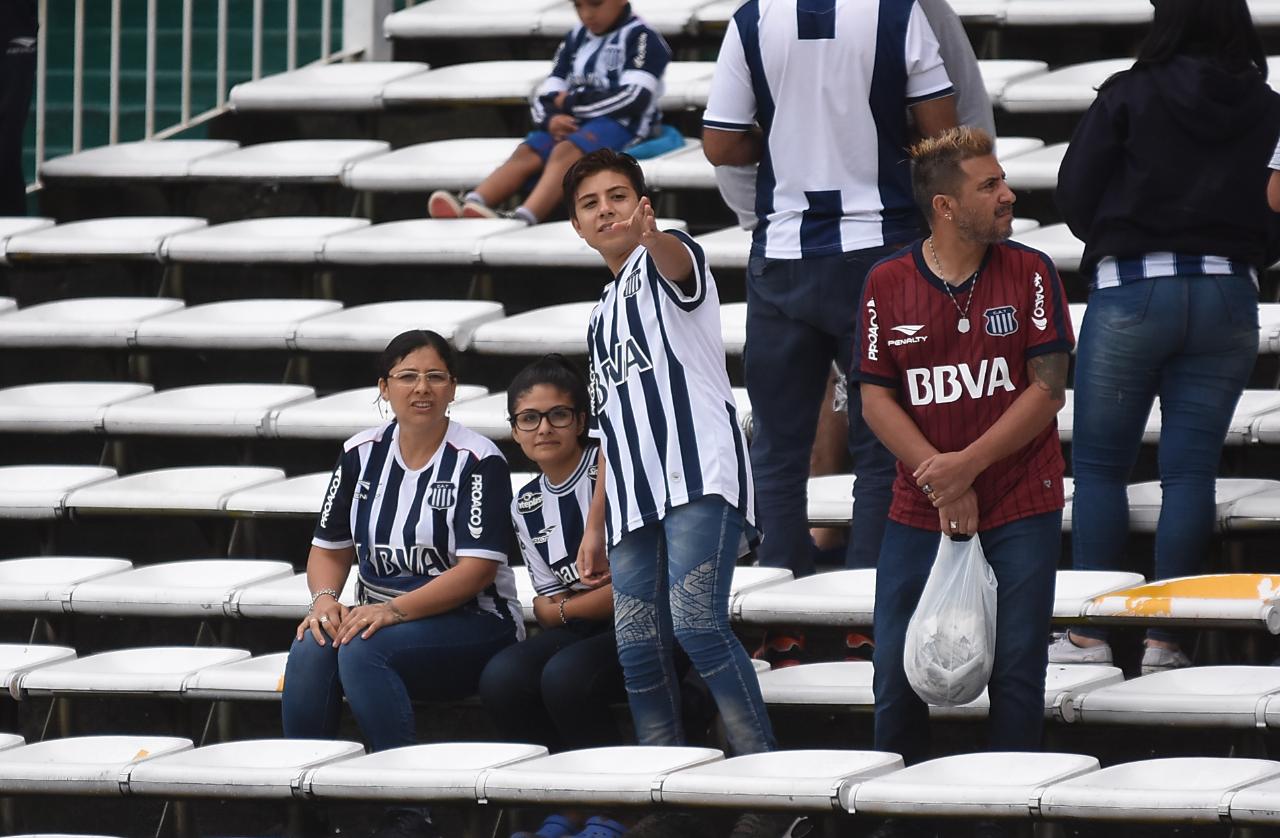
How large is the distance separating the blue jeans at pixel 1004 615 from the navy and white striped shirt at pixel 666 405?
294 mm

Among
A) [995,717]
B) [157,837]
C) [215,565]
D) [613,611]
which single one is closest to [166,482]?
[215,565]

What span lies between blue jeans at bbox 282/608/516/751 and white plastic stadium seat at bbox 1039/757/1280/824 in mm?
1245

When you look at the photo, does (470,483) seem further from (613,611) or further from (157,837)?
(157,837)

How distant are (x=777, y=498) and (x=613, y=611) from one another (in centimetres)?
43

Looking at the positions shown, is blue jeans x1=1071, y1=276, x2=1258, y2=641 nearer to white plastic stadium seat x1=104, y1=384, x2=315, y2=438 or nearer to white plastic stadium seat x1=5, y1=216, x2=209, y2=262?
white plastic stadium seat x1=104, y1=384, x2=315, y2=438

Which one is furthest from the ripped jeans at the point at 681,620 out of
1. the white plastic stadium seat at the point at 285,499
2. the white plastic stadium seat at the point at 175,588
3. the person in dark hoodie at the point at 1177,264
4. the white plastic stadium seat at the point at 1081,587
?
the white plastic stadium seat at the point at 285,499

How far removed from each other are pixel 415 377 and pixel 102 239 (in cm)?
239

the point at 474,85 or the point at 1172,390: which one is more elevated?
the point at 474,85

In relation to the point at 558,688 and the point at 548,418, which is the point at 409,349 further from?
the point at 558,688

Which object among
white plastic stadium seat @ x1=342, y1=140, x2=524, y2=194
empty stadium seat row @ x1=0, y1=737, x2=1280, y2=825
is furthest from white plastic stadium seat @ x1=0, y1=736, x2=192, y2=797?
white plastic stadium seat @ x1=342, y1=140, x2=524, y2=194

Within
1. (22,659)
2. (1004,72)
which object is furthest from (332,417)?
(1004,72)

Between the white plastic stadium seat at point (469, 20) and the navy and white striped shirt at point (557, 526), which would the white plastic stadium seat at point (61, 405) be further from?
the white plastic stadium seat at point (469, 20)

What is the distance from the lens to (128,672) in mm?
4172

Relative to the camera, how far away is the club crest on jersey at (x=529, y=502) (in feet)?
12.9
